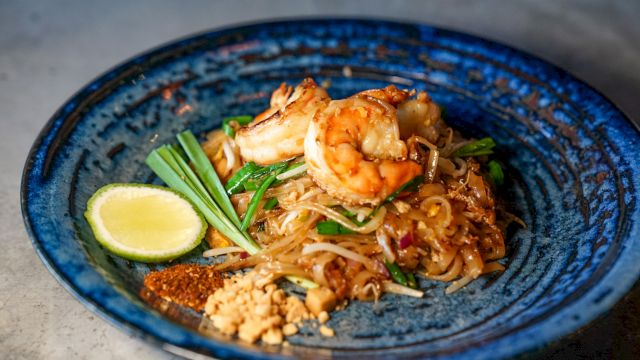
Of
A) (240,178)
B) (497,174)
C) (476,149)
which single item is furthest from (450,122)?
(240,178)

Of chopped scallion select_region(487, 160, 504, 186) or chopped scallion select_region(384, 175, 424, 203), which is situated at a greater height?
chopped scallion select_region(487, 160, 504, 186)

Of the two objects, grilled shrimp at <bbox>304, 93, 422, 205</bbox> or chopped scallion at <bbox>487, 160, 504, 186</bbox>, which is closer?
grilled shrimp at <bbox>304, 93, 422, 205</bbox>

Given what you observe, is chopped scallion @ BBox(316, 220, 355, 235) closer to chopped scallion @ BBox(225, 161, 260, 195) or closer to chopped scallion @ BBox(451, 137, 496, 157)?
chopped scallion @ BBox(225, 161, 260, 195)

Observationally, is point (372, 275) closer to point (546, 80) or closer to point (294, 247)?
point (294, 247)

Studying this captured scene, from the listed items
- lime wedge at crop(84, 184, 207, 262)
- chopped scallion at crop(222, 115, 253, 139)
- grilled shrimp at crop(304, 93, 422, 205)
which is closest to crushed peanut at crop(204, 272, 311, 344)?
lime wedge at crop(84, 184, 207, 262)

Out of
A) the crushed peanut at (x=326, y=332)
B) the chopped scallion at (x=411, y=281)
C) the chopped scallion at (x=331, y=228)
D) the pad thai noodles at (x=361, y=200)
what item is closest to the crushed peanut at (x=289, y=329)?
the crushed peanut at (x=326, y=332)
